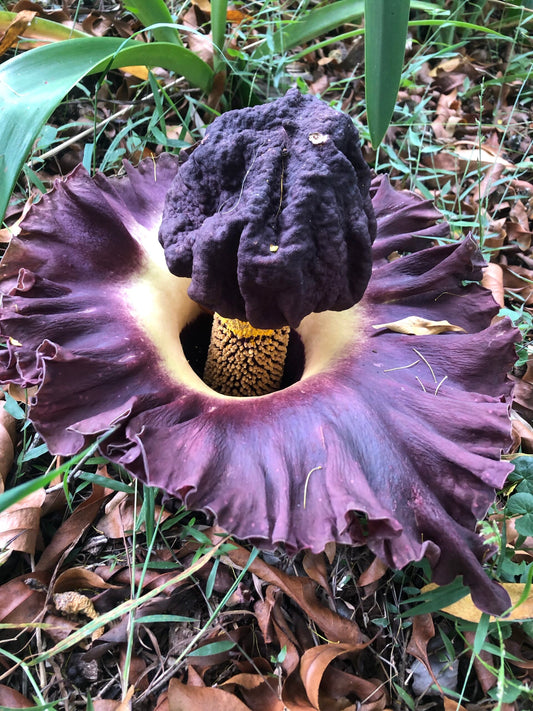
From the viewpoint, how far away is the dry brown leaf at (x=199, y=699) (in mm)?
1126

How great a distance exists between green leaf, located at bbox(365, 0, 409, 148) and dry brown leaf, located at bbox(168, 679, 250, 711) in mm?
1360

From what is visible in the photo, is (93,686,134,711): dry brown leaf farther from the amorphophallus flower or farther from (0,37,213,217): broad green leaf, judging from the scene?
(0,37,213,217): broad green leaf

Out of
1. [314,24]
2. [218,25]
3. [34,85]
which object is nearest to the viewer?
→ [34,85]

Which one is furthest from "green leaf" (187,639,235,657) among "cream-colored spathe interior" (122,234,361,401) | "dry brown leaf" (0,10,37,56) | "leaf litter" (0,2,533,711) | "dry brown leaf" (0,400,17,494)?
"dry brown leaf" (0,10,37,56)

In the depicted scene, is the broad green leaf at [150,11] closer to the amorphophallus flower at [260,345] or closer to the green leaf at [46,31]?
the green leaf at [46,31]

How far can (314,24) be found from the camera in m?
2.25

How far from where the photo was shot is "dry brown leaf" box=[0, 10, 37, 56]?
6.50 feet

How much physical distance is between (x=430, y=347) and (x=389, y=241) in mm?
369

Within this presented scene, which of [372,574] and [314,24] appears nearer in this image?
[372,574]

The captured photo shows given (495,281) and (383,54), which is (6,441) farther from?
(495,281)

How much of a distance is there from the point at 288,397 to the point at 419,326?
386mm

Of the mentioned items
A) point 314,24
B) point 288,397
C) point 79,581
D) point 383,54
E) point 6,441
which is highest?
point 314,24

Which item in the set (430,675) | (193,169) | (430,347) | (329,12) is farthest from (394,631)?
(329,12)

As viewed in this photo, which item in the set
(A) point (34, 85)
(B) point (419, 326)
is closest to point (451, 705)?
(B) point (419, 326)
